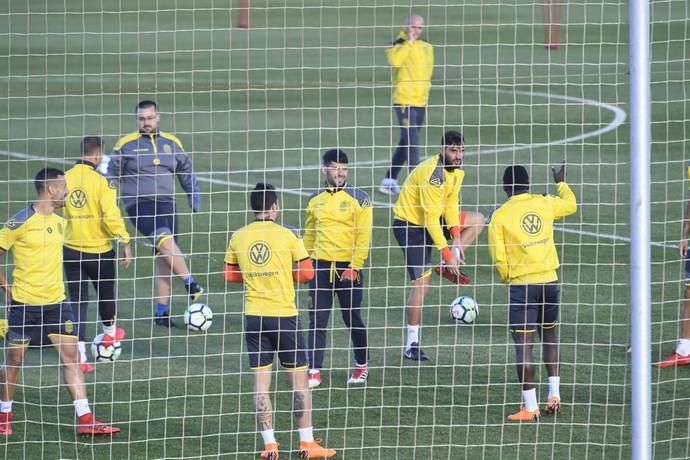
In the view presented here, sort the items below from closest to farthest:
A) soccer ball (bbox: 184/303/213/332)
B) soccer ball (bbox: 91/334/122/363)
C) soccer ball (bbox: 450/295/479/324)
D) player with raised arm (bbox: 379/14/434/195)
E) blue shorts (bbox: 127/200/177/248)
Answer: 1. soccer ball (bbox: 91/334/122/363)
2. soccer ball (bbox: 450/295/479/324)
3. soccer ball (bbox: 184/303/213/332)
4. blue shorts (bbox: 127/200/177/248)
5. player with raised arm (bbox: 379/14/434/195)

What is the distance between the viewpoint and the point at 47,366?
35.9 ft

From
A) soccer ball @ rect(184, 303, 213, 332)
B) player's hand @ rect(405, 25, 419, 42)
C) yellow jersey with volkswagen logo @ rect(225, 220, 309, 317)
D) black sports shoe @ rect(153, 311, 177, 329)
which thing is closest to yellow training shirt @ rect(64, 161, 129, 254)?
soccer ball @ rect(184, 303, 213, 332)

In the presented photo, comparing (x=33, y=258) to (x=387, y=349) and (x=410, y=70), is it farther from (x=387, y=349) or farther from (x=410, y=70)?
(x=410, y=70)

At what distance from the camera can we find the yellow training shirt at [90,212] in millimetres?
11008

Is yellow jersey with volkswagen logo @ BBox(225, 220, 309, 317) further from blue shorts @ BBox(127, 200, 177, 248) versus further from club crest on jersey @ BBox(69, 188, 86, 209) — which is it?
blue shorts @ BBox(127, 200, 177, 248)

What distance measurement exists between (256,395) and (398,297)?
174 inches

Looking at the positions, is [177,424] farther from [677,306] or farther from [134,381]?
[677,306]

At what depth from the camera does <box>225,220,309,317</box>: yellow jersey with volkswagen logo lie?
8.88 m

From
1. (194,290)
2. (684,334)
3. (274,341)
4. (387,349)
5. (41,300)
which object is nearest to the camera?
(274,341)

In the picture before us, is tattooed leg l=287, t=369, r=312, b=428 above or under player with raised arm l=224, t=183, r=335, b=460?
under

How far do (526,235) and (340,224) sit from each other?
169 centimetres

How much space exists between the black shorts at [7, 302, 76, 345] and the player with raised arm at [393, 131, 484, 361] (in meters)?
2.90

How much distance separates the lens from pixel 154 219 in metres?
12.4

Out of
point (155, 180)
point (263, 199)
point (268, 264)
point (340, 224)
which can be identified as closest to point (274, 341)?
point (268, 264)
